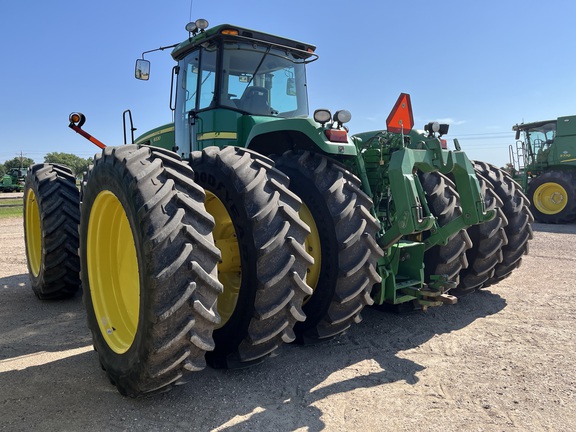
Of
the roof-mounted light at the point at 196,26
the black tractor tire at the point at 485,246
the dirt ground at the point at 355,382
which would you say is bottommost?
the dirt ground at the point at 355,382

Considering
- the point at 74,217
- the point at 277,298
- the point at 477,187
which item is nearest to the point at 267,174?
the point at 277,298

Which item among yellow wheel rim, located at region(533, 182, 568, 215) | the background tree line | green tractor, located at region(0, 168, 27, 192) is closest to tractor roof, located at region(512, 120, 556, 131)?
yellow wheel rim, located at region(533, 182, 568, 215)

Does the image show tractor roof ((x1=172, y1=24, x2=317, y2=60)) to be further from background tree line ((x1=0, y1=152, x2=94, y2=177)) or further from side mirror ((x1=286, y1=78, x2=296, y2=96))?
background tree line ((x1=0, y1=152, x2=94, y2=177))

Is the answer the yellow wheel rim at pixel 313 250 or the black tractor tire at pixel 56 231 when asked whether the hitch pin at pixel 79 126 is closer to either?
the black tractor tire at pixel 56 231

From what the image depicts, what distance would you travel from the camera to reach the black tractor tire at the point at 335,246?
10.3ft

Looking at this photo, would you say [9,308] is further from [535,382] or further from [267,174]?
[535,382]

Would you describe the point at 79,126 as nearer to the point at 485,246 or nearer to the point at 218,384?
the point at 218,384

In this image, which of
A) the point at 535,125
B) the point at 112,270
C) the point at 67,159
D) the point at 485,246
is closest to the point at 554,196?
the point at 535,125

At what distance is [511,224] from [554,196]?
10283 mm

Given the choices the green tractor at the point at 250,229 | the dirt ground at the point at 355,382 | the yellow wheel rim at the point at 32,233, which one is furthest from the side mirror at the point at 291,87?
the yellow wheel rim at the point at 32,233

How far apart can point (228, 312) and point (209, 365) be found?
15.8 inches

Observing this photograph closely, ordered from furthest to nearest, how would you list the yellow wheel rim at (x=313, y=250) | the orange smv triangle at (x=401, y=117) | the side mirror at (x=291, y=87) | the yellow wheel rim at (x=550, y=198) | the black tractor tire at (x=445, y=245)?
the yellow wheel rim at (x=550, y=198) < the side mirror at (x=291, y=87) < the black tractor tire at (x=445, y=245) < the orange smv triangle at (x=401, y=117) < the yellow wheel rim at (x=313, y=250)

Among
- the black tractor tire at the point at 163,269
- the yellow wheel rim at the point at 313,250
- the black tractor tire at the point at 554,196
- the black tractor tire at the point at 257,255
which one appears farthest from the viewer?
the black tractor tire at the point at 554,196

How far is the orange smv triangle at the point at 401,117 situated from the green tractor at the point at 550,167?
11.5 metres
